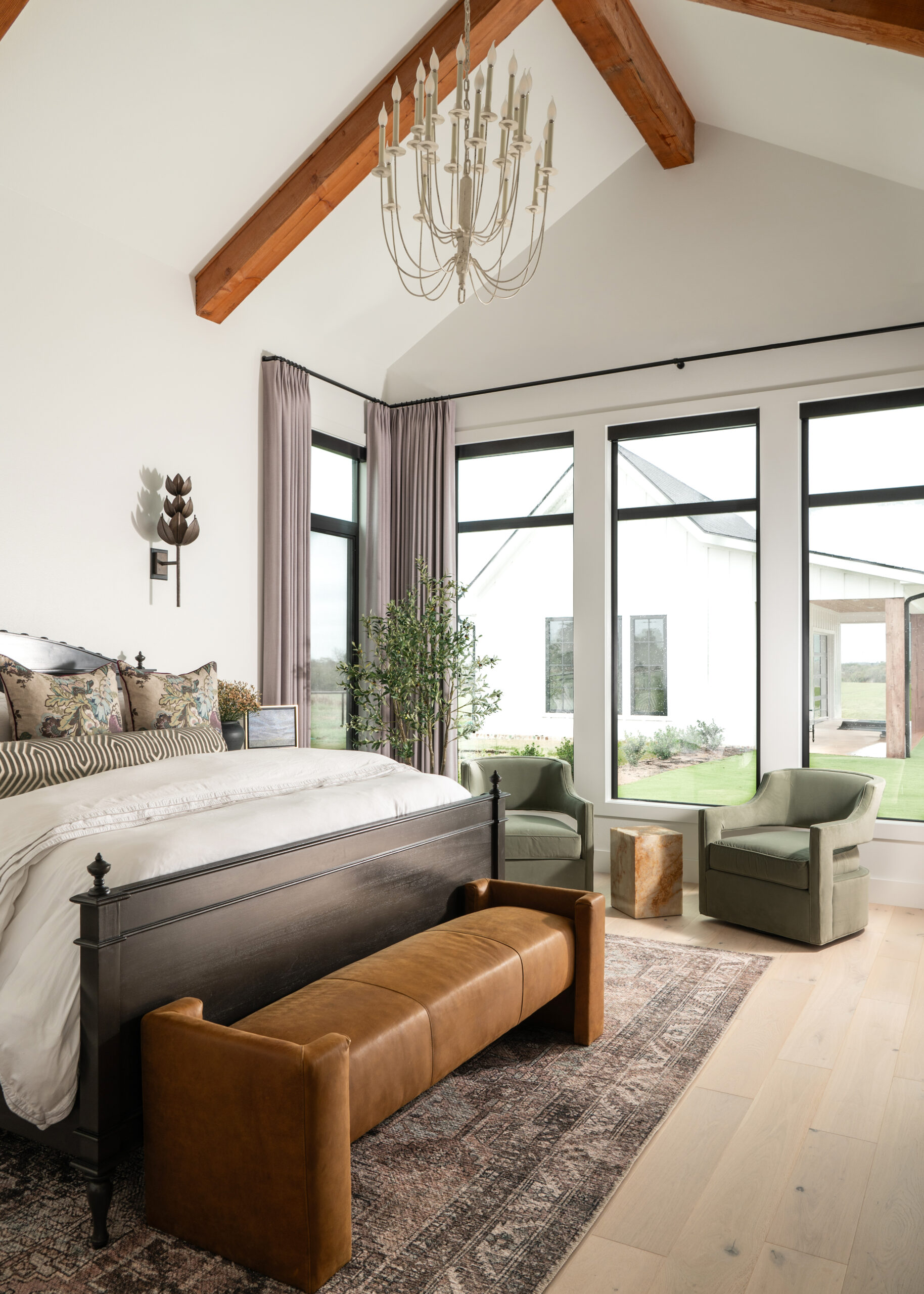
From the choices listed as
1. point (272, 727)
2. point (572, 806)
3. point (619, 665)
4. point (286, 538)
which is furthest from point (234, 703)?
point (619, 665)

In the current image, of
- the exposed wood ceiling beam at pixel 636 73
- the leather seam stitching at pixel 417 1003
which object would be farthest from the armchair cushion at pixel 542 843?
the exposed wood ceiling beam at pixel 636 73

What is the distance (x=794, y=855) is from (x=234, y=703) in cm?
284

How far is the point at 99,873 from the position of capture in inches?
76.2

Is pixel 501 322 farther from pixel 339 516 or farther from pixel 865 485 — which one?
pixel 865 485

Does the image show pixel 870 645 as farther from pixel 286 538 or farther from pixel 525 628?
pixel 286 538

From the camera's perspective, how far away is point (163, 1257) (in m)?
1.97

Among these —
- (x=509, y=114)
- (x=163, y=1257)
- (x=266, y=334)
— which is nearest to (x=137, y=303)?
(x=266, y=334)

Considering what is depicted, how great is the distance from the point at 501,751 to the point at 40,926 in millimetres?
4376

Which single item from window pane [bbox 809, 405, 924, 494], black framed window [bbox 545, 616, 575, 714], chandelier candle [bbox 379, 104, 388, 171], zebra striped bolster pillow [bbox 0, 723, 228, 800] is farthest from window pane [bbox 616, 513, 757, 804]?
chandelier candle [bbox 379, 104, 388, 171]

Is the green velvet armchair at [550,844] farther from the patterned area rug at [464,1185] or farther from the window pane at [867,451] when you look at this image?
the window pane at [867,451]

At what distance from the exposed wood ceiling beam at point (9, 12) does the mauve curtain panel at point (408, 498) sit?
3.35m

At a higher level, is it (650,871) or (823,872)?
(823,872)

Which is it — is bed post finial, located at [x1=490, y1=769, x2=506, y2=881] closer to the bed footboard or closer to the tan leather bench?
the bed footboard

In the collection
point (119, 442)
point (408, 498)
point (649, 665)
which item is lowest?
point (649, 665)
